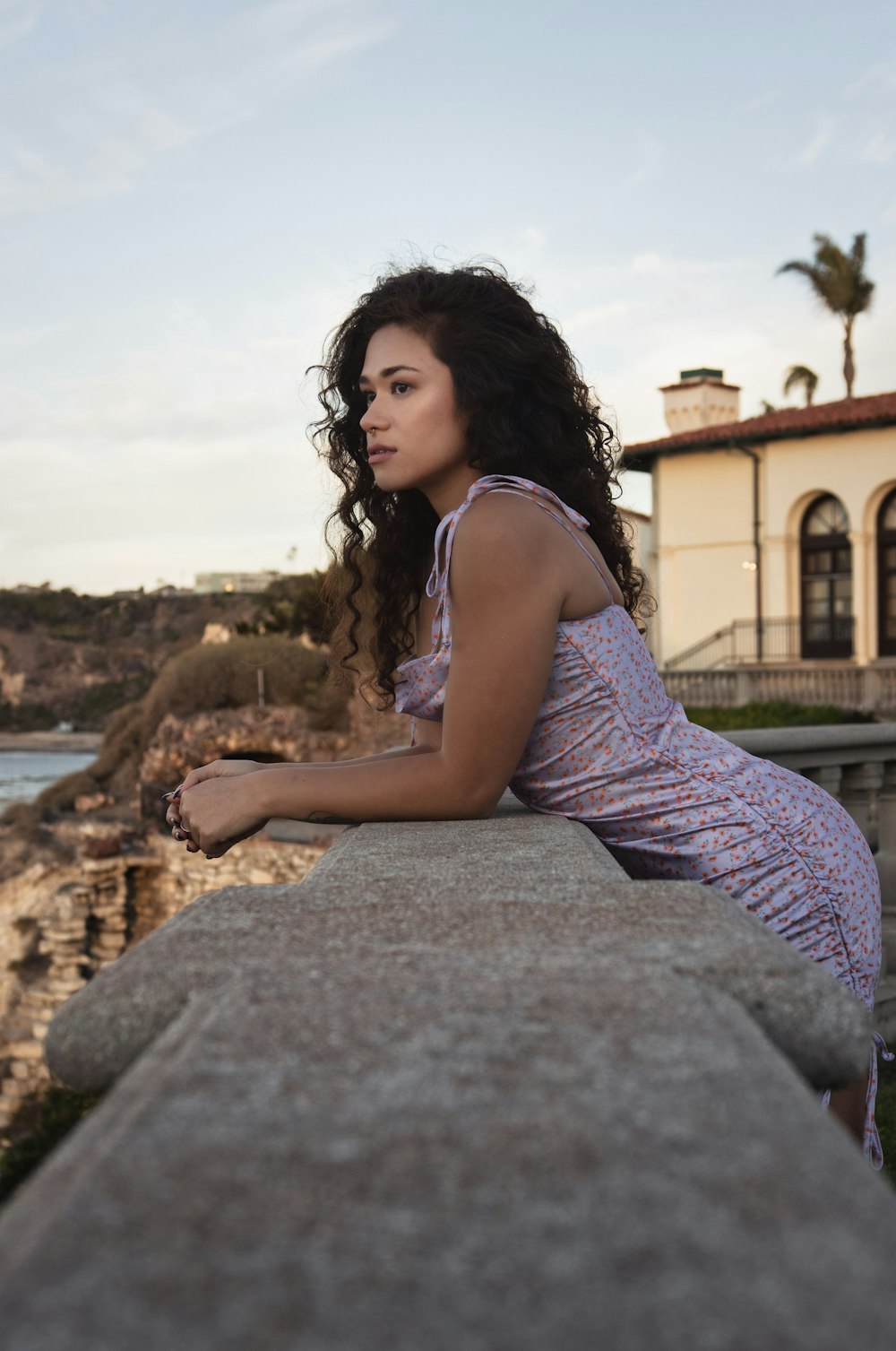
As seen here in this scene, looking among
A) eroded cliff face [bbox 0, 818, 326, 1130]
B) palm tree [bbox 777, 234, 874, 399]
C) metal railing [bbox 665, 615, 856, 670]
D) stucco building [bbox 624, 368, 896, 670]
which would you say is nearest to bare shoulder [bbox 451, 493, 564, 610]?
eroded cliff face [bbox 0, 818, 326, 1130]

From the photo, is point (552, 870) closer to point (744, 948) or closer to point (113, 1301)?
point (744, 948)

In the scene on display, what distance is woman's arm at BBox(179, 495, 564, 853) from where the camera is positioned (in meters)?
1.94

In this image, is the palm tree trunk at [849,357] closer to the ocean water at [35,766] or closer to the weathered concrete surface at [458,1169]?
the ocean water at [35,766]

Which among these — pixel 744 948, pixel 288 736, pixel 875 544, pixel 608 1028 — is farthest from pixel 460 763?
pixel 875 544

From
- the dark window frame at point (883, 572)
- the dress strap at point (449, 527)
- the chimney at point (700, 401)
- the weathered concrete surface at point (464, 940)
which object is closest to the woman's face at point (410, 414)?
the dress strap at point (449, 527)

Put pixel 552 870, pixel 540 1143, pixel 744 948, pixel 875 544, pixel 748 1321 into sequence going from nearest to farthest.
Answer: pixel 748 1321 < pixel 540 1143 < pixel 744 948 < pixel 552 870 < pixel 875 544

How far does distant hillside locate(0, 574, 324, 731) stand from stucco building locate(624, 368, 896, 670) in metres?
45.1

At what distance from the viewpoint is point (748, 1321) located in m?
0.55

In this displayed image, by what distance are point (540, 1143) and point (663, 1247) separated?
108 mm

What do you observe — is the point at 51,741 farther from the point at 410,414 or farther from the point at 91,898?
the point at 410,414

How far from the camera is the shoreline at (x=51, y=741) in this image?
7475cm

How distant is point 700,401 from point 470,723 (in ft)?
102

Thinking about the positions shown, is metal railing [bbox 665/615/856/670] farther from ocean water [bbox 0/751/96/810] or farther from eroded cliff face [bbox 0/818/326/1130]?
ocean water [bbox 0/751/96/810]

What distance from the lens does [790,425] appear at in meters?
28.0
